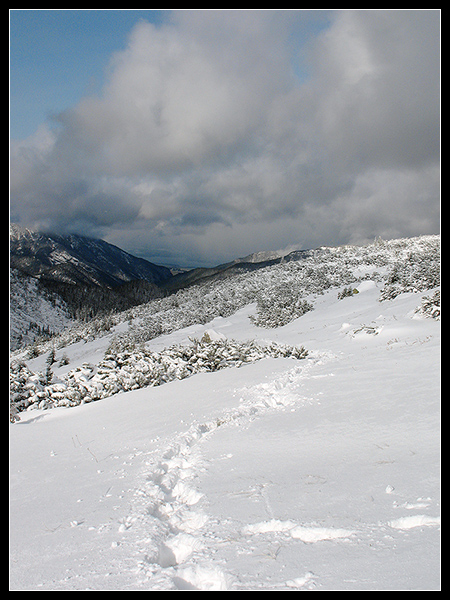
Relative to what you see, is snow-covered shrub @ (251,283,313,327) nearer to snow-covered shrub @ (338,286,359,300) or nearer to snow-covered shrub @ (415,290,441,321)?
snow-covered shrub @ (338,286,359,300)

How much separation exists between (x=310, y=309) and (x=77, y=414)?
16720mm

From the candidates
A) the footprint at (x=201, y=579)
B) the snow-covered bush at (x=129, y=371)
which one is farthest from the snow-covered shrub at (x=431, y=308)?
the footprint at (x=201, y=579)

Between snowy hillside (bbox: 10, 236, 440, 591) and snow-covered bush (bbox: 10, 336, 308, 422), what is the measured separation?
0.06 meters

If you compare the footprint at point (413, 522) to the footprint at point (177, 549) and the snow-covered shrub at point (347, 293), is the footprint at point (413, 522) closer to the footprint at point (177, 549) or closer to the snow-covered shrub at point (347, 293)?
the footprint at point (177, 549)

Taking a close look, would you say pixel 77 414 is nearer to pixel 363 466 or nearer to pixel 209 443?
pixel 209 443

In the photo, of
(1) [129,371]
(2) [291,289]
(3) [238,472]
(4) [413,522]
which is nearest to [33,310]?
(2) [291,289]

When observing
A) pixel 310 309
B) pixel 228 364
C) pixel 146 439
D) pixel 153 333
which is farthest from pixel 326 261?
pixel 146 439

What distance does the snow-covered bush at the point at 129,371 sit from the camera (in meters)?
10.1

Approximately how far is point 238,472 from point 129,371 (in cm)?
754

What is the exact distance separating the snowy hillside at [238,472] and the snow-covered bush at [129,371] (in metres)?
0.06

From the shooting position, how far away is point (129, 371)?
10.9m

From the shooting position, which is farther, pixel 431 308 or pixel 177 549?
pixel 431 308

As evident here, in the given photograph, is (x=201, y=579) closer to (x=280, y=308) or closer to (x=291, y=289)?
(x=280, y=308)

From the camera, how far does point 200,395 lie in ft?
27.2
